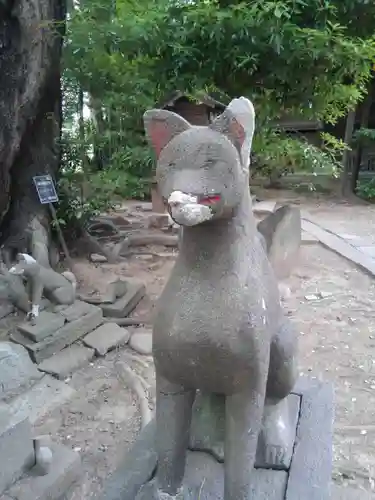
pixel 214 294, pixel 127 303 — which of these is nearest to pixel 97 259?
pixel 127 303

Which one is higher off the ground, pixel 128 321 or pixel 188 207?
pixel 188 207

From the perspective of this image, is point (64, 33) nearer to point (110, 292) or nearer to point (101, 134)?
point (101, 134)

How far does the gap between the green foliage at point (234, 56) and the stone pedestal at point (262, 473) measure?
84.0 inches

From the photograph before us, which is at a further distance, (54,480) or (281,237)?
(54,480)

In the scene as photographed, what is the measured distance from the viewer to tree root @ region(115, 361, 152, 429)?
283 cm

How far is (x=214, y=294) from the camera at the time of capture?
49.7 inches

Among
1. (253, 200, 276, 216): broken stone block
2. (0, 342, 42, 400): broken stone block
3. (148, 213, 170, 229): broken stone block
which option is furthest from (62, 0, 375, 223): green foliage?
(253, 200, 276, 216): broken stone block

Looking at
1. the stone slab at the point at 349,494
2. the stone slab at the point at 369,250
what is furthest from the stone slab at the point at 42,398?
the stone slab at the point at 369,250

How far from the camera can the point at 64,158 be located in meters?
5.57

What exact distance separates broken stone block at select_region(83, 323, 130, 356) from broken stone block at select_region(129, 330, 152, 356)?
0.06 meters

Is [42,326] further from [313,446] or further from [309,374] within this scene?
[313,446]

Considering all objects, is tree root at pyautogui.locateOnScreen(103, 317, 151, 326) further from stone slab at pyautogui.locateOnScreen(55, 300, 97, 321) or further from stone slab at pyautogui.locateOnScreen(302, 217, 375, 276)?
stone slab at pyautogui.locateOnScreen(302, 217, 375, 276)

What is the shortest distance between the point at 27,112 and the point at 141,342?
7.91 ft

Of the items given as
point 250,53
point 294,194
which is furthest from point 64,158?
point 294,194
